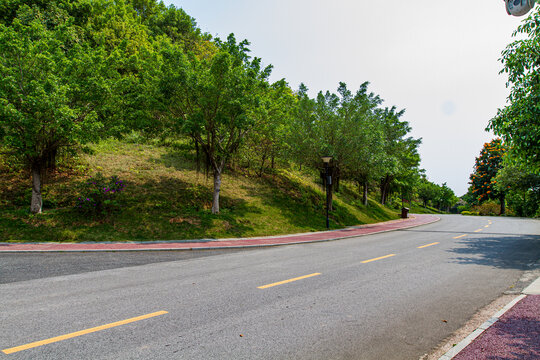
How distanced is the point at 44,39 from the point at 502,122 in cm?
2054

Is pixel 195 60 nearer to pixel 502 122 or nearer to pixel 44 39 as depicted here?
pixel 44 39

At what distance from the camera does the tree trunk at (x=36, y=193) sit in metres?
13.9

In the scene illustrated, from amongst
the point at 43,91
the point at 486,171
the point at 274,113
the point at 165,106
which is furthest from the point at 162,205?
the point at 486,171

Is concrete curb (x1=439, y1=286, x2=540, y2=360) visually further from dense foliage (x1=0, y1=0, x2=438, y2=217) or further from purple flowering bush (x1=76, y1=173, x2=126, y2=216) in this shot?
purple flowering bush (x1=76, y1=173, x2=126, y2=216)

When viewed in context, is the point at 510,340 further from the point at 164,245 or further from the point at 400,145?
the point at 400,145

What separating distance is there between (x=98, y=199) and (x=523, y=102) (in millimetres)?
18967

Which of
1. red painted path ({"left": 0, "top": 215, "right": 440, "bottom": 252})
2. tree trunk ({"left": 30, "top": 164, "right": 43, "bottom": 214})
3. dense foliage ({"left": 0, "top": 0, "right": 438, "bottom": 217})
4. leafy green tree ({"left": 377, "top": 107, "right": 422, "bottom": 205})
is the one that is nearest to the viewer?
red painted path ({"left": 0, "top": 215, "right": 440, "bottom": 252})

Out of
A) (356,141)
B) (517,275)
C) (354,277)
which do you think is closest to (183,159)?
(356,141)

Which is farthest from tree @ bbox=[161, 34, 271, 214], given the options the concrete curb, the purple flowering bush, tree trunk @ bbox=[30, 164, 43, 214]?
the concrete curb

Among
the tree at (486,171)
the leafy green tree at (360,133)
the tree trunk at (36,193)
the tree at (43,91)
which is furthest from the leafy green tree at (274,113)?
the tree at (486,171)

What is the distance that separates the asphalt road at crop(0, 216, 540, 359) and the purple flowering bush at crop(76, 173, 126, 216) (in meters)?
5.37

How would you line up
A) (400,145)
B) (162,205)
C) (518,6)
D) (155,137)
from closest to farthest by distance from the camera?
1. (518,6)
2. (162,205)
3. (155,137)
4. (400,145)

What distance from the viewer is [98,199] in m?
14.8

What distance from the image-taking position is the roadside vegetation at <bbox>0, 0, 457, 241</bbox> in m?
13.0
